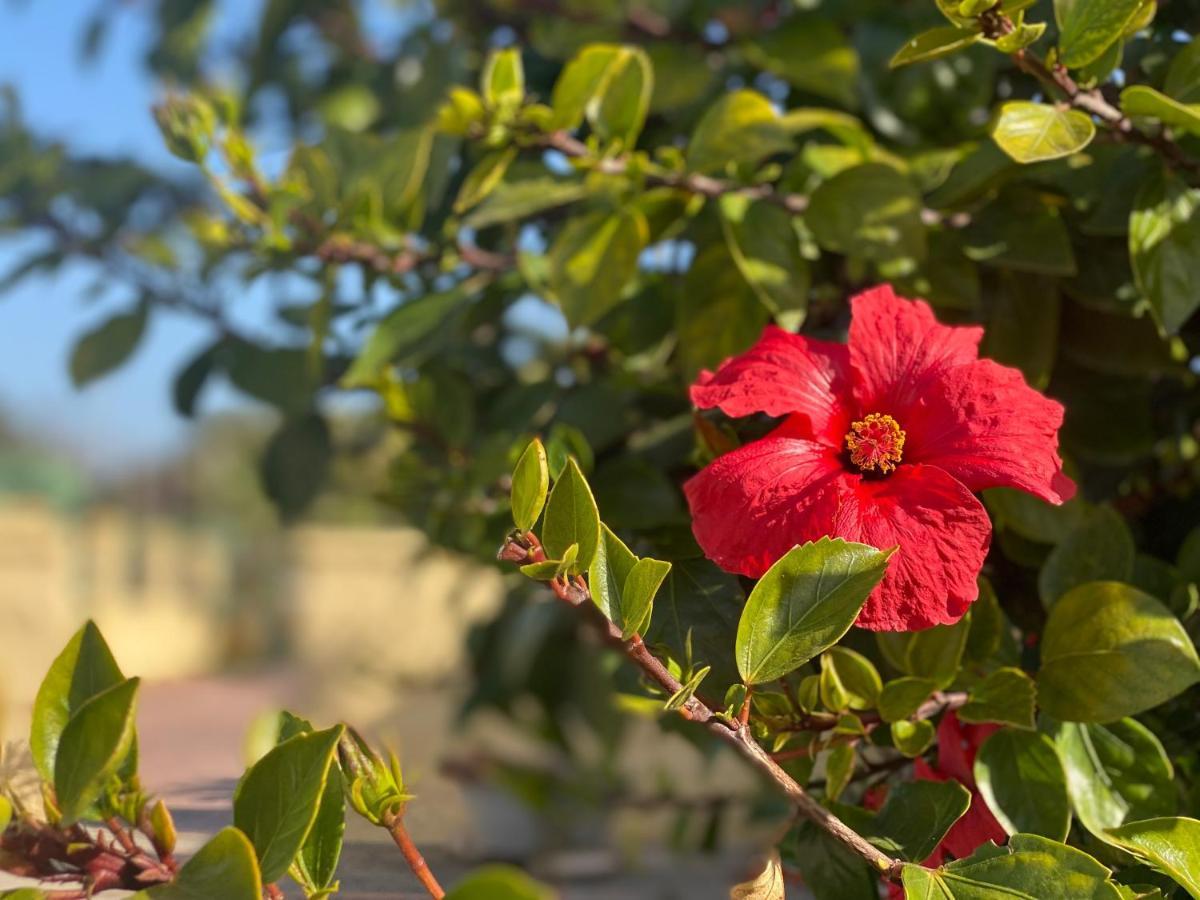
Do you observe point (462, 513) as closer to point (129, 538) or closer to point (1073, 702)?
point (1073, 702)

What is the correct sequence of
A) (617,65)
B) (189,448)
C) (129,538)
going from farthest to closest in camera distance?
(189,448) → (129,538) → (617,65)

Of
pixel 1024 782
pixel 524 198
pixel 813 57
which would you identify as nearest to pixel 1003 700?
pixel 1024 782

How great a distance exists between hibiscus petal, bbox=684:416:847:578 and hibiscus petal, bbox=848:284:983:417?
1.9 inches

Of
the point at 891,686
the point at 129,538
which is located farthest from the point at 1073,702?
the point at 129,538

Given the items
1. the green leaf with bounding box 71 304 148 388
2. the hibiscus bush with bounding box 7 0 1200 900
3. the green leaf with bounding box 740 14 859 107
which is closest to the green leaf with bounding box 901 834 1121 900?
the hibiscus bush with bounding box 7 0 1200 900

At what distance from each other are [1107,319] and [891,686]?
12.5 inches

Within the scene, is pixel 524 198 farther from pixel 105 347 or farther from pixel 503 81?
pixel 105 347

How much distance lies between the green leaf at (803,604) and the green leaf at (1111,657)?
15cm

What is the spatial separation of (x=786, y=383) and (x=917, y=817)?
17 cm

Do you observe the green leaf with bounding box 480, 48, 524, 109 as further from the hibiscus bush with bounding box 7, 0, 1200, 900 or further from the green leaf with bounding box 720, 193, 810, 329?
the green leaf with bounding box 720, 193, 810, 329

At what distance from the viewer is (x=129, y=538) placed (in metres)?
7.85

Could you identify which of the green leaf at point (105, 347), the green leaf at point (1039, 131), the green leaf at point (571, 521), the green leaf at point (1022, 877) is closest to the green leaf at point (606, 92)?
the green leaf at point (1039, 131)

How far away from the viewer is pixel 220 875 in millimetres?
329

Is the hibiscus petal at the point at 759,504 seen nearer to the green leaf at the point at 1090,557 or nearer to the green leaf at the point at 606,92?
the green leaf at the point at 1090,557
